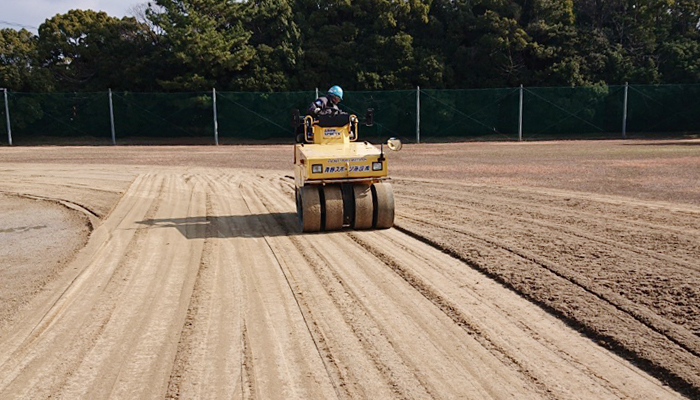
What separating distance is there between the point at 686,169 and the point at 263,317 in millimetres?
16145

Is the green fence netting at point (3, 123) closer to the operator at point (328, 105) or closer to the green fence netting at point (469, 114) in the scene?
the green fence netting at point (469, 114)

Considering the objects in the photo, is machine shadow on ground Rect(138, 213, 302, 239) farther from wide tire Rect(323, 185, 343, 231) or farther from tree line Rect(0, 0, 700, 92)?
tree line Rect(0, 0, 700, 92)

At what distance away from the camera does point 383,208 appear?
35.5 feet

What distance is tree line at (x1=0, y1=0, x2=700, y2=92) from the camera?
38.2m

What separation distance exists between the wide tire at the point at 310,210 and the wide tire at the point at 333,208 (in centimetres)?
14

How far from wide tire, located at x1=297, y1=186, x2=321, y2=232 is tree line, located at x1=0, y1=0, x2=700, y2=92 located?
28.4m

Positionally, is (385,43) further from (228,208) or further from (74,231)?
(74,231)

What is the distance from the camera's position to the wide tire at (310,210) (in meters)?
10.5

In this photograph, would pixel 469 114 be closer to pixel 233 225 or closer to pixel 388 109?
→ pixel 388 109

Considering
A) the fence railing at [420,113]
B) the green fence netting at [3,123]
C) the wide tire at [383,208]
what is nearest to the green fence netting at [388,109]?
the fence railing at [420,113]

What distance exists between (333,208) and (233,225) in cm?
211

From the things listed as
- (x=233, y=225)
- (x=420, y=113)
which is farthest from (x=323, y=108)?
(x=420, y=113)

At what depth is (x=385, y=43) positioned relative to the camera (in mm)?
39938

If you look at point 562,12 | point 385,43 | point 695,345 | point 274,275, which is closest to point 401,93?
point 385,43
